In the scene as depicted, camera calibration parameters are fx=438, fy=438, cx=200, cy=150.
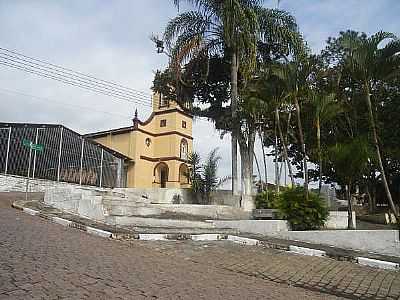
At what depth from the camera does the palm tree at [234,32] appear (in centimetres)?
1680

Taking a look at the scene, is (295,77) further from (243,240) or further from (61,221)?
(61,221)

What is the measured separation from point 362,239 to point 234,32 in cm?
969

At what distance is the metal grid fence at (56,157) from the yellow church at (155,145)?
163 inches

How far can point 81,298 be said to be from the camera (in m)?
4.96

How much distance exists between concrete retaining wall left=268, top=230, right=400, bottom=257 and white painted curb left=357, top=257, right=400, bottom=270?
161 cm

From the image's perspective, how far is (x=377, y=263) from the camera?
27.3ft

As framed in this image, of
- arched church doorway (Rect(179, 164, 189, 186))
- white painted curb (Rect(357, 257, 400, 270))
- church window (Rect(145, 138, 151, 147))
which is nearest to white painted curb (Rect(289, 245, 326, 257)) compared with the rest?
white painted curb (Rect(357, 257, 400, 270))

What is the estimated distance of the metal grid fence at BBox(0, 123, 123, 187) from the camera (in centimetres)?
2356

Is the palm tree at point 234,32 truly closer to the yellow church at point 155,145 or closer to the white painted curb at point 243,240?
the white painted curb at point 243,240

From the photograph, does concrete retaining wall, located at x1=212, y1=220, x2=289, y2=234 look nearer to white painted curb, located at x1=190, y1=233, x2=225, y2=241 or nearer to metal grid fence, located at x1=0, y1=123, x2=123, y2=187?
white painted curb, located at x1=190, y1=233, x2=225, y2=241

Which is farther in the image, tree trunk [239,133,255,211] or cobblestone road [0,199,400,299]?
tree trunk [239,133,255,211]

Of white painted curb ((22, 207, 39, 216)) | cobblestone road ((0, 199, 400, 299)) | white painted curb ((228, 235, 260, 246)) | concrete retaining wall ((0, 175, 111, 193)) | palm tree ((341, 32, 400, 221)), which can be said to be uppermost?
palm tree ((341, 32, 400, 221))

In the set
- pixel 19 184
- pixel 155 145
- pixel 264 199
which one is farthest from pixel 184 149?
pixel 264 199

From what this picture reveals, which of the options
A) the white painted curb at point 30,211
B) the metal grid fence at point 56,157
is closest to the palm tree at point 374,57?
the white painted curb at point 30,211
